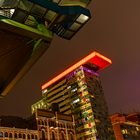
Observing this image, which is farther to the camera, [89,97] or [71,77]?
[71,77]

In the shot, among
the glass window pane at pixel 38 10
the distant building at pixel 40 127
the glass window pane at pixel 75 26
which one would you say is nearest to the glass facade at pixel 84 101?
the distant building at pixel 40 127

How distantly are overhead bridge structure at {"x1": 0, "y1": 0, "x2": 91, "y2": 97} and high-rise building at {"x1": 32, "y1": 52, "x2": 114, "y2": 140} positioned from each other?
11067 cm

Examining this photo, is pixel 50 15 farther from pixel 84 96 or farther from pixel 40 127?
pixel 84 96

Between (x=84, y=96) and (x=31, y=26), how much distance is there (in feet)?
398

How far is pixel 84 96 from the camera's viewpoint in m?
126

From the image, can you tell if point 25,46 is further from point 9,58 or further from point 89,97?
point 89,97

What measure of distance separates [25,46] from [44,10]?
0.85 m

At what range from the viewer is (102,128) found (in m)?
120

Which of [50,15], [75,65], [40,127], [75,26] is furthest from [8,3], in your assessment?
[75,65]

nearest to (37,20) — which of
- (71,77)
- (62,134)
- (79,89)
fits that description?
(62,134)

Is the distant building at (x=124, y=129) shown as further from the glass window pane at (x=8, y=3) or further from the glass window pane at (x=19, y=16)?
the glass window pane at (x=8, y=3)

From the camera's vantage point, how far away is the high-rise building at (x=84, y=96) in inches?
4660

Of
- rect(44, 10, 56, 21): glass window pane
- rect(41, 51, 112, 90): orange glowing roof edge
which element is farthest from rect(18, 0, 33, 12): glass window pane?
rect(41, 51, 112, 90): orange glowing roof edge

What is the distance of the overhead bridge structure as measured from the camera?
531 cm
